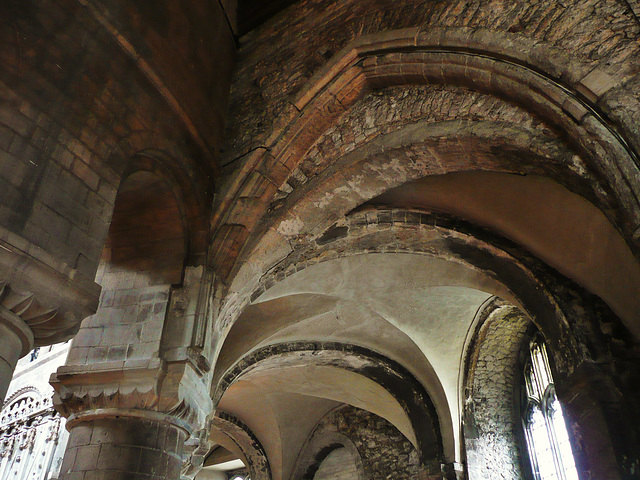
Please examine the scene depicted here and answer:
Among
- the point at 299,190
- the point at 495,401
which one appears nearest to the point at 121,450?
the point at 299,190

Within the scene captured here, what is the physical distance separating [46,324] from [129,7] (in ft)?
7.69

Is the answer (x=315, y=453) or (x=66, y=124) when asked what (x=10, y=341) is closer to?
(x=66, y=124)

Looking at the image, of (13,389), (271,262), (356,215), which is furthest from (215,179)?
(13,389)

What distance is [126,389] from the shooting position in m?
3.85

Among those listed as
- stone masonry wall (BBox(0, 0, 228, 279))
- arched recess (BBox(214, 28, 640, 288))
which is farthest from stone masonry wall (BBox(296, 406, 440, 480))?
stone masonry wall (BBox(0, 0, 228, 279))

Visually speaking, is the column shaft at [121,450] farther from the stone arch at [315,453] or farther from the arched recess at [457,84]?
the stone arch at [315,453]

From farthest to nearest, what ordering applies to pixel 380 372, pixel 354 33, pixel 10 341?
pixel 380 372 < pixel 354 33 < pixel 10 341

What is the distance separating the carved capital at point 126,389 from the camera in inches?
150

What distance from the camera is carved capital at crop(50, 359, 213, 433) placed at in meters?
3.82

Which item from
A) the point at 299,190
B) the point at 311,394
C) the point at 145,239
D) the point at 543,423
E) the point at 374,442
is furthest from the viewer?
the point at 374,442

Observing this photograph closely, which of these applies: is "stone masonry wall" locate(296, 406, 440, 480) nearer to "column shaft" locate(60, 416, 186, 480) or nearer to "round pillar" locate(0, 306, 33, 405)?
"column shaft" locate(60, 416, 186, 480)

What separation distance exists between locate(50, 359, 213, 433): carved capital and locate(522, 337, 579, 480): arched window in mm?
4188

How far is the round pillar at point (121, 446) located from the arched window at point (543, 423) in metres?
4.24

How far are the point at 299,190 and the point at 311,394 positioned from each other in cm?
507
